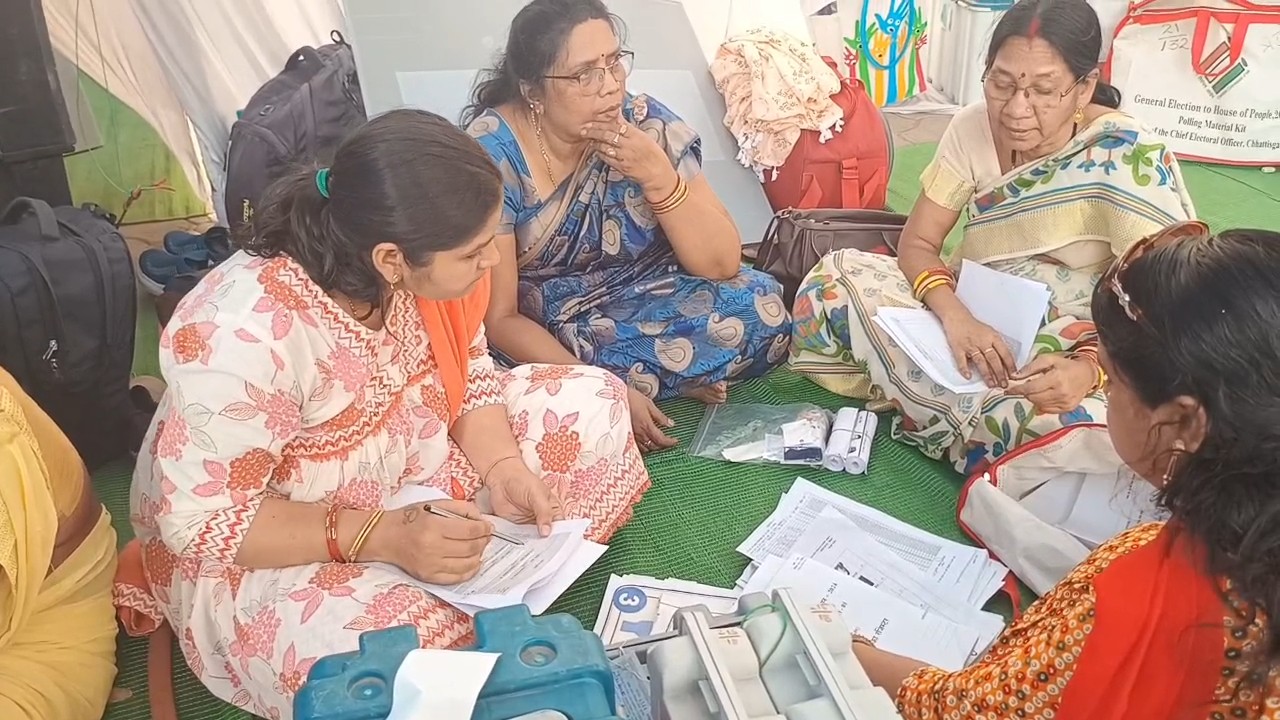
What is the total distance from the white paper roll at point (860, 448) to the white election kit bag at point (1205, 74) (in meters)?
2.44

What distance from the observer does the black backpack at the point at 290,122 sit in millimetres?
2629

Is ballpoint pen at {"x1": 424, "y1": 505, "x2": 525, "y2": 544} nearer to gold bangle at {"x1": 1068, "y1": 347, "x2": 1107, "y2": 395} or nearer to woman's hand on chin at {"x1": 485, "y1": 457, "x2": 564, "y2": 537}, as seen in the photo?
woman's hand on chin at {"x1": 485, "y1": 457, "x2": 564, "y2": 537}

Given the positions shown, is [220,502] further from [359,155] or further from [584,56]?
[584,56]

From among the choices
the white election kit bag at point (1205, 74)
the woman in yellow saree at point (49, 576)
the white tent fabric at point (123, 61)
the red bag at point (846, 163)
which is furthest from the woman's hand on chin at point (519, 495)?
the white election kit bag at point (1205, 74)

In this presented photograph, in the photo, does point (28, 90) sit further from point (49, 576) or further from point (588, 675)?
point (588, 675)

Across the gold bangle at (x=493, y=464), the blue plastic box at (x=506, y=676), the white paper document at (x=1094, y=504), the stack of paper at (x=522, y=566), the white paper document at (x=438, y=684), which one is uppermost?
the white paper document at (x=438, y=684)

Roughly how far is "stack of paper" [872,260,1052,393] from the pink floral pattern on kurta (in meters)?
0.95

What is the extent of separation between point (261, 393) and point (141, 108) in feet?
6.08

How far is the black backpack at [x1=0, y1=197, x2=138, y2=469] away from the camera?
191 cm

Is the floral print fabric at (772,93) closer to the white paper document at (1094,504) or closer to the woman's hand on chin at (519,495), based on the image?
the white paper document at (1094,504)

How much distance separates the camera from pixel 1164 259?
99cm

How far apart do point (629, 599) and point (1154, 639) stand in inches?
37.9

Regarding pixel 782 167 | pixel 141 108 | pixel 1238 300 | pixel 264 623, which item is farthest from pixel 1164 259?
pixel 141 108

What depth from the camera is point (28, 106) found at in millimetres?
2234
